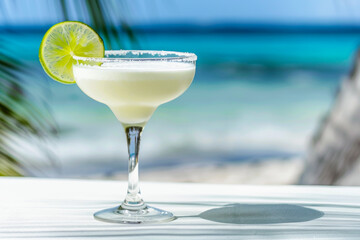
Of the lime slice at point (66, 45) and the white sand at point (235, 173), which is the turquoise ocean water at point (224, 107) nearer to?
the white sand at point (235, 173)

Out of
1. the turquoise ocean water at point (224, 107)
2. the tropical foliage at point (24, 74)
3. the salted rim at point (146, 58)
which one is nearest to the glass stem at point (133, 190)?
the salted rim at point (146, 58)

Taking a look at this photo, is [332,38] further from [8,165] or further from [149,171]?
[8,165]

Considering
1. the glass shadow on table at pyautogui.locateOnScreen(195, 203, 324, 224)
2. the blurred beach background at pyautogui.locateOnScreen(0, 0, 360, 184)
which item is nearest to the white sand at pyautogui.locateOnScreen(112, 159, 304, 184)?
the blurred beach background at pyautogui.locateOnScreen(0, 0, 360, 184)

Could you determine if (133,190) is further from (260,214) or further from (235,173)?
(235,173)

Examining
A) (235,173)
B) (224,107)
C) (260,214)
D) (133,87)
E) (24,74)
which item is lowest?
(260,214)

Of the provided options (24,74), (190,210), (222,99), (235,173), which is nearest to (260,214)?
(190,210)

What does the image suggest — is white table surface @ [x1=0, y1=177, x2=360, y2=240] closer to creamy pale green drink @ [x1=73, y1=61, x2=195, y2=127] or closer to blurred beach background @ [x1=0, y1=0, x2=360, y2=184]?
creamy pale green drink @ [x1=73, y1=61, x2=195, y2=127]
